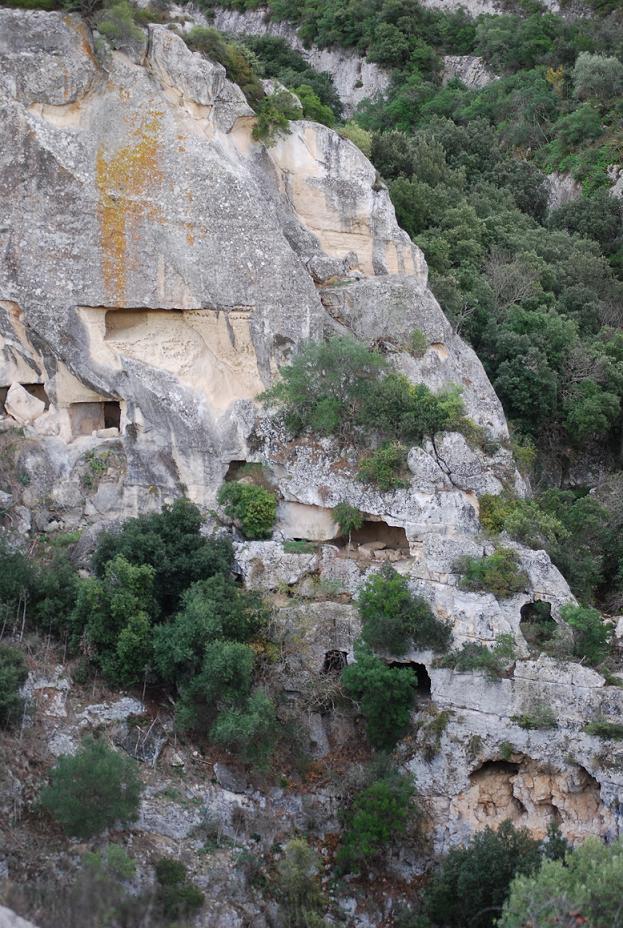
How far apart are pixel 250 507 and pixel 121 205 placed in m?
8.48

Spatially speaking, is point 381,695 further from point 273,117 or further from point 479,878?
point 273,117

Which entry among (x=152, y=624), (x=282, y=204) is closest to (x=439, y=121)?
(x=282, y=204)

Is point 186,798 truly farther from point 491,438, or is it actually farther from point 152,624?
point 491,438

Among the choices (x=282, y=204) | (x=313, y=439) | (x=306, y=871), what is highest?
(x=282, y=204)

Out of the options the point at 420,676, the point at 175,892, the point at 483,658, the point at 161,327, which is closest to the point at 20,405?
the point at 161,327

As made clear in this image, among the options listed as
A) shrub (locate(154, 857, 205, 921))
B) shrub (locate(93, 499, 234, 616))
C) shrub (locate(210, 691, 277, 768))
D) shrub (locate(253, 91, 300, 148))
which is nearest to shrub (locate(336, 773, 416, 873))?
shrub (locate(210, 691, 277, 768))

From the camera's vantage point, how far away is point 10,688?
75.9 feet

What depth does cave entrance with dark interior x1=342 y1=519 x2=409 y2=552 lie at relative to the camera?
96.3 feet

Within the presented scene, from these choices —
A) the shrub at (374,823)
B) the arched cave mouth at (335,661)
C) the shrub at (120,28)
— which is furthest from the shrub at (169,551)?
the shrub at (120,28)

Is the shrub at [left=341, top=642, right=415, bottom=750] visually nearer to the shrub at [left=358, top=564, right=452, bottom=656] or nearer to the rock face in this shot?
the shrub at [left=358, top=564, right=452, bottom=656]

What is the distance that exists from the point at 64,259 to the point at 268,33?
37657 millimetres

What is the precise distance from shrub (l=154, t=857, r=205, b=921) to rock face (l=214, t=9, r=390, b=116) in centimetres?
4428

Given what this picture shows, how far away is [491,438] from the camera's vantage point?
30.1 meters

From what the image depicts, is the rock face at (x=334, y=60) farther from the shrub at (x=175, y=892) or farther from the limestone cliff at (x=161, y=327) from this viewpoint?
the shrub at (x=175, y=892)
